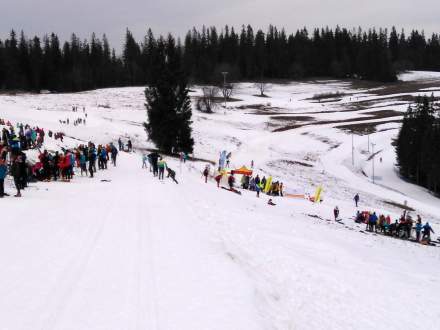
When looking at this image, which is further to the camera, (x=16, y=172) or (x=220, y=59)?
(x=220, y=59)

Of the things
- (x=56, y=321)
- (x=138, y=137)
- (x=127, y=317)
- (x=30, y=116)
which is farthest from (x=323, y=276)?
(x=30, y=116)

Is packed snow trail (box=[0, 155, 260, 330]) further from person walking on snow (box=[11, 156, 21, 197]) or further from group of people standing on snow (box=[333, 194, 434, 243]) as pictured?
group of people standing on snow (box=[333, 194, 434, 243])

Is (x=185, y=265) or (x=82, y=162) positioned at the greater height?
(x=82, y=162)

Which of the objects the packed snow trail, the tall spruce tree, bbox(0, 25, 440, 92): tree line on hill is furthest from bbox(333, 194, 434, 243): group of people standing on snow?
bbox(0, 25, 440, 92): tree line on hill

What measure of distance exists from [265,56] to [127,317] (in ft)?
462

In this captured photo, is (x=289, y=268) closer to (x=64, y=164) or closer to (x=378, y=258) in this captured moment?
(x=378, y=258)

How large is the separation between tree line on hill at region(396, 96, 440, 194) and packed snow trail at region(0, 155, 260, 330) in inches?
1656

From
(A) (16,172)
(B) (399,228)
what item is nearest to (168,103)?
(B) (399,228)

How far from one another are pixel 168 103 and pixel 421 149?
99.6ft

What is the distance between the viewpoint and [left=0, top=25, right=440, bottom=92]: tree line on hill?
109438 millimetres

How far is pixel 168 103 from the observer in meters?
43.0

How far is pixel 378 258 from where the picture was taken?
1633 cm

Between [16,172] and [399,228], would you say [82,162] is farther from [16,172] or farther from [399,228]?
[399,228]

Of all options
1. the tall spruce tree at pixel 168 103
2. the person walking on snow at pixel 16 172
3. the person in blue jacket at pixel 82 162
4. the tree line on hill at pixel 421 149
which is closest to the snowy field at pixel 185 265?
the person walking on snow at pixel 16 172
